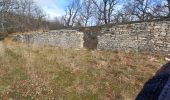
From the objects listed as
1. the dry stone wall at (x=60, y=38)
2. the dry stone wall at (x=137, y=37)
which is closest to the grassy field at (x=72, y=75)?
the dry stone wall at (x=137, y=37)

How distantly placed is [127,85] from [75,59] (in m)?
2.98

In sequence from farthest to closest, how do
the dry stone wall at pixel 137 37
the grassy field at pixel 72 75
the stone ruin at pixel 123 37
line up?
the stone ruin at pixel 123 37 → the dry stone wall at pixel 137 37 → the grassy field at pixel 72 75

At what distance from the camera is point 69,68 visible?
9.69 m

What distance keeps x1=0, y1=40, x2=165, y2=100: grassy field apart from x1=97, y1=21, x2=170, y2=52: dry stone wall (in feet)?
1.82

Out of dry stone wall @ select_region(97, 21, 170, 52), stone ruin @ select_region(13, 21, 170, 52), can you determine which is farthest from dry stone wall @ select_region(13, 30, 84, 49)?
dry stone wall @ select_region(97, 21, 170, 52)

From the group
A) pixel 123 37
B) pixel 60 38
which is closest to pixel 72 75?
pixel 123 37

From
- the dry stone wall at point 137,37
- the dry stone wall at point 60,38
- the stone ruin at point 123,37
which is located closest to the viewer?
the dry stone wall at point 137,37

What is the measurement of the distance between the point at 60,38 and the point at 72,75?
26.9 feet

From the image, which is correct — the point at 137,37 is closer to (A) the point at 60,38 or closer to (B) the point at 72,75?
(B) the point at 72,75

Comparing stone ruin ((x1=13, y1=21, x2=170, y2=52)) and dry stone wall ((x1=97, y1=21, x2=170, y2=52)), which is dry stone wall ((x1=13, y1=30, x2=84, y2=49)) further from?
dry stone wall ((x1=97, y1=21, x2=170, y2=52))

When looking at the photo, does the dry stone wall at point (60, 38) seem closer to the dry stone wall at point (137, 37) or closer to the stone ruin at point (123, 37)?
Answer: the stone ruin at point (123, 37)

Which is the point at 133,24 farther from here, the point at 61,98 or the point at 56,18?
the point at 56,18

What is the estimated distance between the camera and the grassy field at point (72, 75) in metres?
7.55

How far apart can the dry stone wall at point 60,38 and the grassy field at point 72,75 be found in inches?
155
